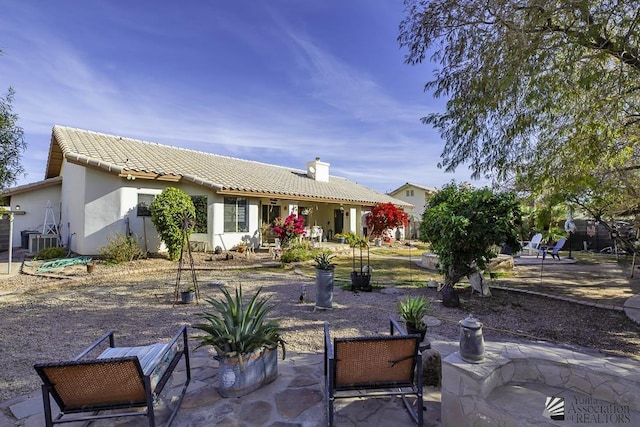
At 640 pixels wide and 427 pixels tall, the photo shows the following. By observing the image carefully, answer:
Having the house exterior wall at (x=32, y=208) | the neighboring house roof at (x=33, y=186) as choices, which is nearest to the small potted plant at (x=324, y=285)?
the house exterior wall at (x=32, y=208)

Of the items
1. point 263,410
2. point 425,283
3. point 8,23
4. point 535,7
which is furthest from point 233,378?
point 8,23

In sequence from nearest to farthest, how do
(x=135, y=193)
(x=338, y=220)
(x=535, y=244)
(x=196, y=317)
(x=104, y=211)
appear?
(x=196, y=317) < (x=104, y=211) < (x=135, y=193) < (x=535, y=244) < (x=338, y=220)

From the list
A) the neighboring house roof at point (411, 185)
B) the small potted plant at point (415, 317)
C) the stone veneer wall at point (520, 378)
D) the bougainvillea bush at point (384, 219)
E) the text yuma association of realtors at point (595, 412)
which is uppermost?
the neighboring house roof at point (411, 185)

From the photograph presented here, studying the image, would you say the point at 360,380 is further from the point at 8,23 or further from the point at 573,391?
the point at 8,23

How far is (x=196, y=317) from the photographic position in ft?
19.5

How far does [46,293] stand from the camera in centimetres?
781

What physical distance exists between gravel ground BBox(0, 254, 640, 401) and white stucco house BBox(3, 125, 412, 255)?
11.6ft

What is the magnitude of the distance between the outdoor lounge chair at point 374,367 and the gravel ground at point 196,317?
1.85m

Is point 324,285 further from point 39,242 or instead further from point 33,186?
point 33,186

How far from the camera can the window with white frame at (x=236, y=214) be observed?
46.8 feet

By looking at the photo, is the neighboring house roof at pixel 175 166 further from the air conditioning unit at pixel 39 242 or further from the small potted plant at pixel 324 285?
the small potted plant at pixel 324 285

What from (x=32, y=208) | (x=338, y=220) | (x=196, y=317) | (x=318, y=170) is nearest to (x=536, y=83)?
(x=196, y=317)

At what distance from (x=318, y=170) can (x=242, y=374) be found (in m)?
20.3

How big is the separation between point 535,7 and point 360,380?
19.0 feet
